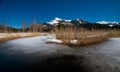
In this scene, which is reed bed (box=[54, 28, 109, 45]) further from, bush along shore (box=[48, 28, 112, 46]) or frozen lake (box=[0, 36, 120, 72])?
frozen lake (box=[0, 36, 120, 72])

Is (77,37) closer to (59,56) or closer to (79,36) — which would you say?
(79,36)

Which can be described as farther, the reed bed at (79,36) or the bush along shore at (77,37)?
the reed bed at (79,36)

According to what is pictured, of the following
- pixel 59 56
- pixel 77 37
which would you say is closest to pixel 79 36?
pixel 77 37

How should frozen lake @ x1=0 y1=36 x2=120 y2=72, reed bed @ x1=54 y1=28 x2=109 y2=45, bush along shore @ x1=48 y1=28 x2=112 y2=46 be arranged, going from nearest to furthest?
frozen lake @ x1=0 y1=36 x2=120 y2=72, bush along shore @ x1=48 y1=28 x2=112 y2=46, reed bed @ x1=54 y1=28 x2=109 y2=45

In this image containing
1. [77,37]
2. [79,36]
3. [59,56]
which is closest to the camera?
[59,56]

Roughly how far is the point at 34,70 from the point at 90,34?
9.15 m

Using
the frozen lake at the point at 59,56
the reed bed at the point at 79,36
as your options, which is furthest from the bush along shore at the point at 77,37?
the frozen lake at the point at 59,56

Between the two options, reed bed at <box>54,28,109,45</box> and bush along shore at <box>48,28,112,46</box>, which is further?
reed bed at <box>54,28,109,45</box>

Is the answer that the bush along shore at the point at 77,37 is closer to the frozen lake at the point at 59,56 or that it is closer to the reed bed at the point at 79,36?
the reed bed at the point at 79,36

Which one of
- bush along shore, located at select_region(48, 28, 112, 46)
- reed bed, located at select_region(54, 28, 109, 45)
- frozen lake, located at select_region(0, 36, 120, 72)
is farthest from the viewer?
reed bed, located at select_region(54, 28, 109, 45)

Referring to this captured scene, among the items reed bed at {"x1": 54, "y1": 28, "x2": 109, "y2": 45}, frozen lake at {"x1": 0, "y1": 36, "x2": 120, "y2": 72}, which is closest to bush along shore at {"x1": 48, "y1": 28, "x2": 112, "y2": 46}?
reed bed at {"x1": 54, "y1": 28, "x2": 109, "y2": 45}

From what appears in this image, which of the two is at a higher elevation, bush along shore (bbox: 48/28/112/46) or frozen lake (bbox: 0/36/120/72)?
bush along shore (bbox: 48/28/112/46)

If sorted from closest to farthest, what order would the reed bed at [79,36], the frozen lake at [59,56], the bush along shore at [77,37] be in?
the frozen lake at [59,56] < the bush along shore at [77,37] < the reed bed at [79,36]

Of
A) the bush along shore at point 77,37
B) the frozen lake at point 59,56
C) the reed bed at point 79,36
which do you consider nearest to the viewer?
the frozen lake at point 59,56
